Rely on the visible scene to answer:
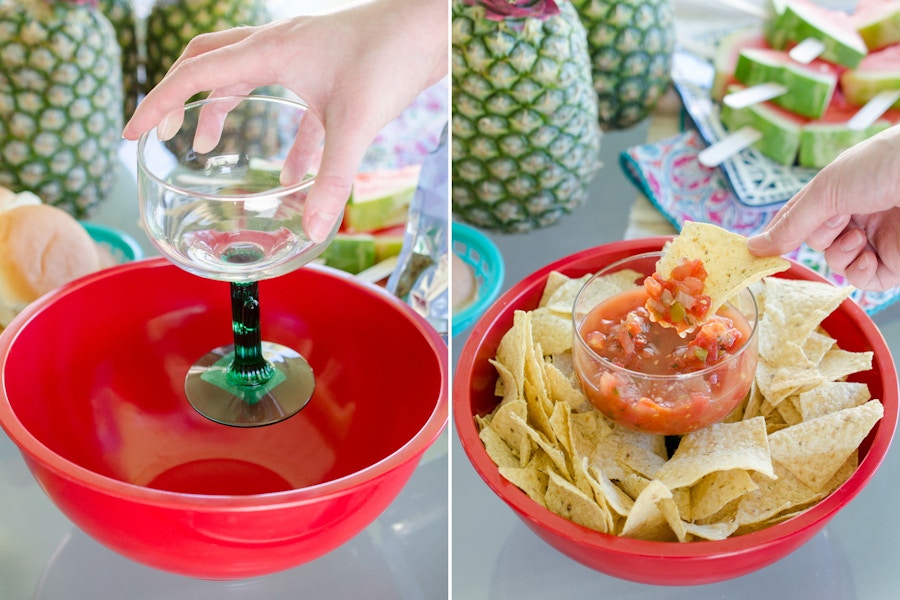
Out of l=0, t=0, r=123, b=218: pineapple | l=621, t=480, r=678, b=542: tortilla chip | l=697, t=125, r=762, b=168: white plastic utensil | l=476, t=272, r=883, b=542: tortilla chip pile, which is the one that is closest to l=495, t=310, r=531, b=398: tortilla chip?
l=476, t=272, r=883, b=542: tortilla chip pile

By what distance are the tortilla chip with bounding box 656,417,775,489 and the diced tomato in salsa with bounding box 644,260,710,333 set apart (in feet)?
0.42

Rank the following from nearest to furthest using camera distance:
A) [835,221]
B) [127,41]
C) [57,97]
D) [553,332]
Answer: [835,221] < [553,332] < [57,97] < [127,41]

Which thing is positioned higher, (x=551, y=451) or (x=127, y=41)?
(x=127, y=41)

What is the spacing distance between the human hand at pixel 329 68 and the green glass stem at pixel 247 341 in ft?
0.49

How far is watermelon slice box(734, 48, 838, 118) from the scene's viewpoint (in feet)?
5.78

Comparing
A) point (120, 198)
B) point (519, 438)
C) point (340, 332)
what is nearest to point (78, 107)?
point (120, 198)

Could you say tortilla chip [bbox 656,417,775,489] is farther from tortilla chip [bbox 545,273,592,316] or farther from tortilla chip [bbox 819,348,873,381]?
tortilla chip [bbox 545,273,592,316]

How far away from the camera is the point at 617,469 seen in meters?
1.20

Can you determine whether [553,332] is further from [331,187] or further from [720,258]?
[331,187]

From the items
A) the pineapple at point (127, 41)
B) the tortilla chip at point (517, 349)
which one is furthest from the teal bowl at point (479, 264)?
the pineapple at point (127, 41)

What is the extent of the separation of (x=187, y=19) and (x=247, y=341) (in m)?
0.89

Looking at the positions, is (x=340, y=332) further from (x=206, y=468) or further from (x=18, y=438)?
(x=18, y=438)

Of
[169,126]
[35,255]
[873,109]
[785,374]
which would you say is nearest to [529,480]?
[785,374]

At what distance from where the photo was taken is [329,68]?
121 centimetres
